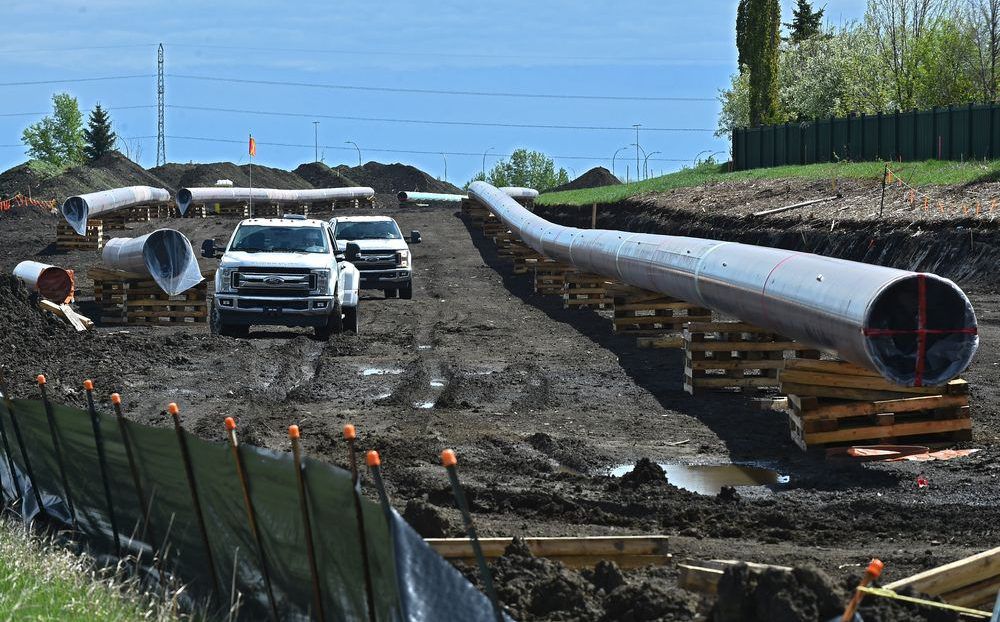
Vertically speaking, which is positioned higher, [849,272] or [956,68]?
[956,68]

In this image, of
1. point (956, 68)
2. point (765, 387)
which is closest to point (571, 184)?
point (956, 68)

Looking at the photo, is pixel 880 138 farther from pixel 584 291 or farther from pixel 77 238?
pixel 77 238

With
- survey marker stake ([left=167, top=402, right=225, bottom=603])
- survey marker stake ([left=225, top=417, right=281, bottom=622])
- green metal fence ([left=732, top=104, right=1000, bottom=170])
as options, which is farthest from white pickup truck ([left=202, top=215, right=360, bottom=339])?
green metal fence ([left=732, top=104, right=1000, bottom=170])

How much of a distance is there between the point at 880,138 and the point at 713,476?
41.2 meters

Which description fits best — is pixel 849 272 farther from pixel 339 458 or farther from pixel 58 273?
pixel 58 273

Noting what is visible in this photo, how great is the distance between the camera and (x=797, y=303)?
13.7 metres

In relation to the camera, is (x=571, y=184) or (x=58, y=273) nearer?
(x=58, y=273)

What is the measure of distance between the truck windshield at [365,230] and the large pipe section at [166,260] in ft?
20.0

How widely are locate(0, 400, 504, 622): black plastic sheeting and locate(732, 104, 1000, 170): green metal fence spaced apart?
36525 mm

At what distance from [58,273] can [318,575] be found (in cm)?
2221

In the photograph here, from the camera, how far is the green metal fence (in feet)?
140

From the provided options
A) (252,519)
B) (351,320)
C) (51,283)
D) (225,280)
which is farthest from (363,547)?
(51,283)

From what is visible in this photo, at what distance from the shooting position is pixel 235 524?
23.6 feet

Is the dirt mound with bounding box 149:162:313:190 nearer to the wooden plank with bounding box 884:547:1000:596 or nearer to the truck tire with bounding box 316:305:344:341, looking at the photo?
the truck tire with bounding box 316:305:344:341
